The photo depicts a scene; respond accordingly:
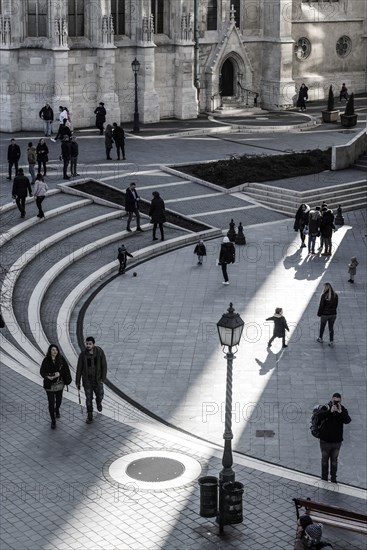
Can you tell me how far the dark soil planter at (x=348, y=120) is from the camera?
54.1 m

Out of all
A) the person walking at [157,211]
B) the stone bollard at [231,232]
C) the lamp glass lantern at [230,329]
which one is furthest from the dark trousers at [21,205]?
the lamp glass lantern at [230,329]

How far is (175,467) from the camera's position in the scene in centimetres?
1922

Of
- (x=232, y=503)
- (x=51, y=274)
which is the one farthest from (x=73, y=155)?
(x=232, y=503)

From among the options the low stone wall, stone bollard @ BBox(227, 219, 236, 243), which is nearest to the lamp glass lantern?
stone bollard @ BBox(227, 219, 236, 243)

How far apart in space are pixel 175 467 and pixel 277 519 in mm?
2262

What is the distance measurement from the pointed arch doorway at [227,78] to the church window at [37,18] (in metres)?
12.5

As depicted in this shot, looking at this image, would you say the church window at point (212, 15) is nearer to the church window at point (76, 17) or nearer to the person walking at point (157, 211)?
the church window at point (76, 17)

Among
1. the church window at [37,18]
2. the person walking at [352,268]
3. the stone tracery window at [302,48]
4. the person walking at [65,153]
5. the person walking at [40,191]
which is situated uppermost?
the church window at [37,18]

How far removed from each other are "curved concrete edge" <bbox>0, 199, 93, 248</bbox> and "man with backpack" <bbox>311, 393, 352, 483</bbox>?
1630 cm

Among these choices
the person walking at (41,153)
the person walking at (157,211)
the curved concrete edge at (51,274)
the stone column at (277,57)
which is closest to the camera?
the curved concrete edge at (51,274)

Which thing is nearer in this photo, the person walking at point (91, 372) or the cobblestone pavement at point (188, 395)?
the cobblestone pavement at point (188, 395)

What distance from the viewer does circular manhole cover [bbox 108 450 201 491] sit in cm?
1867

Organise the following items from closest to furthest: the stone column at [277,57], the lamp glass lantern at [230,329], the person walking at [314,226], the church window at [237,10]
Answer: the lamp glass lantern at [230,329] < the person walking at [314,226] < the church window at [237,10] < the stone column at [277,57]

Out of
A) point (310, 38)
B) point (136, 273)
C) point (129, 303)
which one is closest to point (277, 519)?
point (129, 303)
